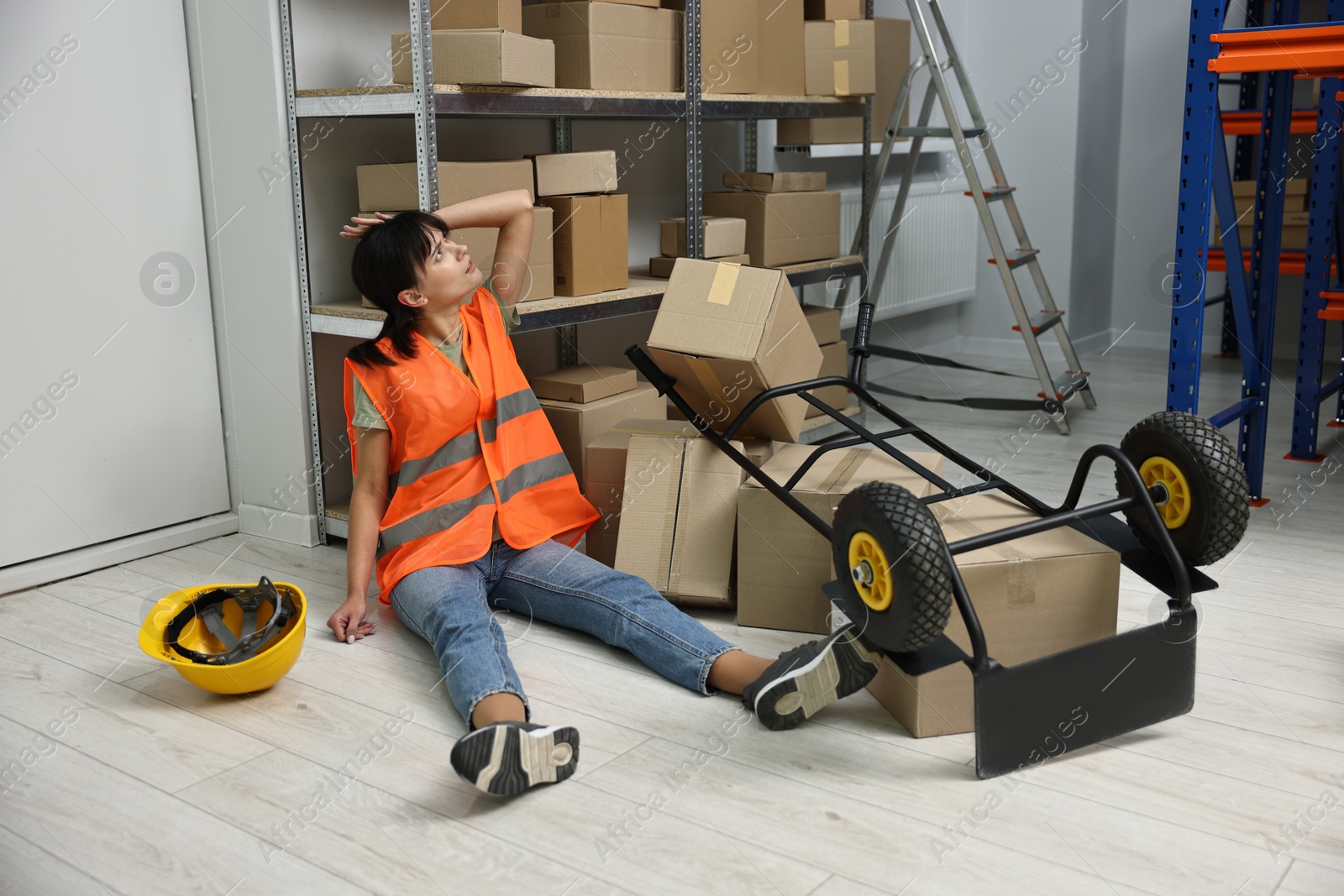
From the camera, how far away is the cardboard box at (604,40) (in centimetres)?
278

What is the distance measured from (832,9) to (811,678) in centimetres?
262

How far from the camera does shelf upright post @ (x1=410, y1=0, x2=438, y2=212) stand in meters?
2.33

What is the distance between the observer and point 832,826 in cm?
153

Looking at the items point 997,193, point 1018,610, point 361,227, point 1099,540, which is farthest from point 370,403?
point 997,193

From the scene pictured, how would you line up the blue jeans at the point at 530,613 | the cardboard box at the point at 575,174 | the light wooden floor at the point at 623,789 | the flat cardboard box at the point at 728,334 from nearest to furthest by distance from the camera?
the light wooden floor at the point at 623,789, the blue jeans at the point at 530,613, the flat cardboard box at the point at 728,334, the cardboard box at the point at 575,174

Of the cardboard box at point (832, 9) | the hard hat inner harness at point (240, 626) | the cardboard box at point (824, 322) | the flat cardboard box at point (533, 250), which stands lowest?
the hard hat inner harness at point (240, 626)

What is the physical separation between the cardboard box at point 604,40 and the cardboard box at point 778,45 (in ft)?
1.59

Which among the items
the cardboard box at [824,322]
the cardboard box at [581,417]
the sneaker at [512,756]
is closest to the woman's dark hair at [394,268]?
the cardboard box at [581,417]

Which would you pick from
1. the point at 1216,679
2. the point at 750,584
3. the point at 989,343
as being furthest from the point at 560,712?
the point at 989,343

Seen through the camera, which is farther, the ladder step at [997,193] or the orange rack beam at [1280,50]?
the ladder step at [997,193]

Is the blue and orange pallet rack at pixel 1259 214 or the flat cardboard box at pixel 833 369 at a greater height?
the blue and orange pallet rack at pixel 1259 214

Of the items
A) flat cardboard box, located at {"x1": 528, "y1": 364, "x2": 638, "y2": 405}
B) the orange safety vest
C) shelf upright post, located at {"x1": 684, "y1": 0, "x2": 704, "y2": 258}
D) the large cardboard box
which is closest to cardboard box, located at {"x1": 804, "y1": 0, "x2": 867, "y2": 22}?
the large cardboard box

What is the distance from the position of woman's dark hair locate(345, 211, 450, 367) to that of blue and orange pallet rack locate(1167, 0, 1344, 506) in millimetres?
1610

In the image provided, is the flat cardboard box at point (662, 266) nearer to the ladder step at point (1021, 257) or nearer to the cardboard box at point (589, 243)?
the cardboard box at point (589, 243)
